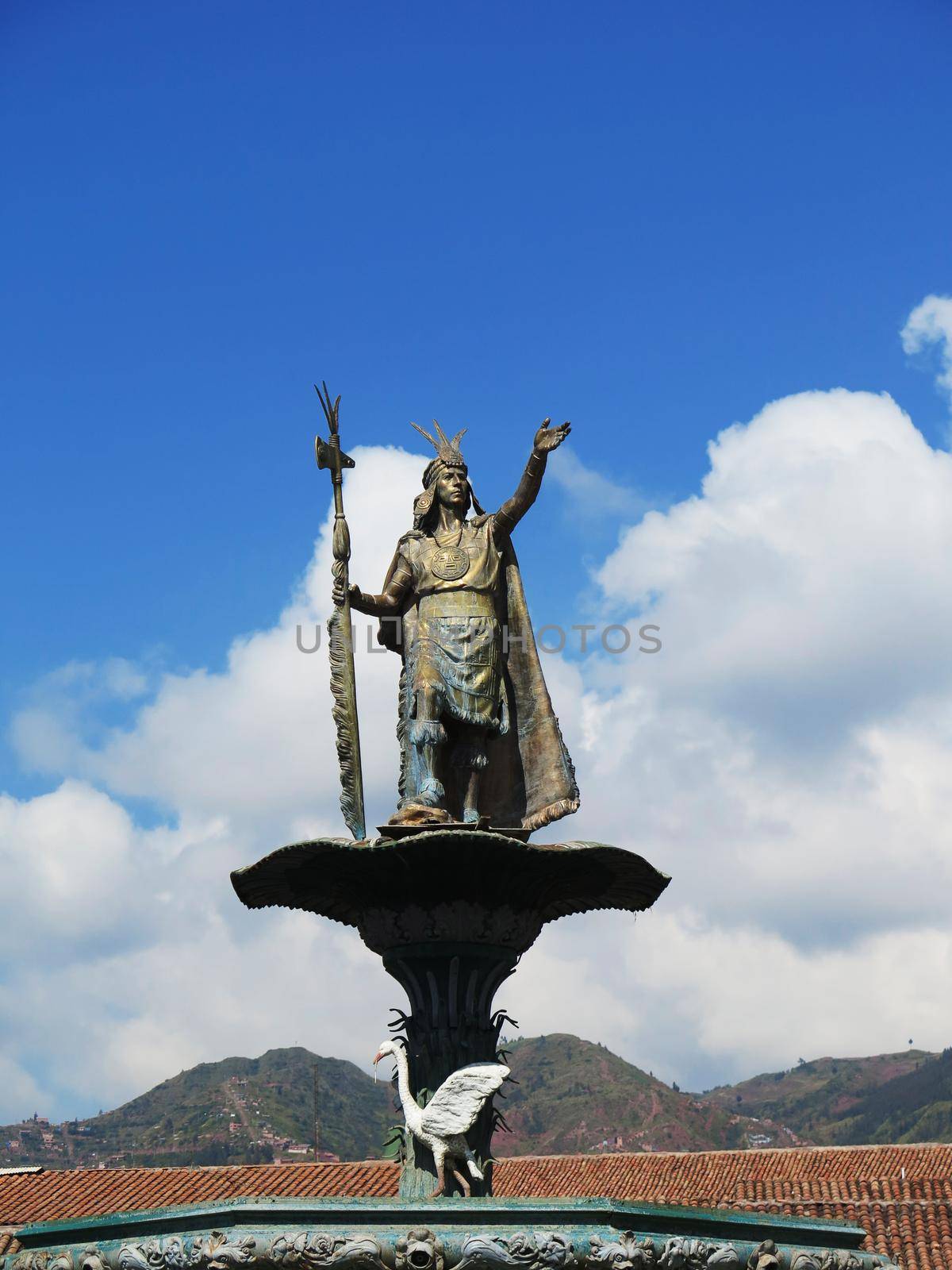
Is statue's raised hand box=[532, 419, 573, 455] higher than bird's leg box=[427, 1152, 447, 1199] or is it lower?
higher

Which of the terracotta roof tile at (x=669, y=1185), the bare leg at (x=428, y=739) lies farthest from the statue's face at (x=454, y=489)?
the terracotta roof tile at (x=669, y=1185)

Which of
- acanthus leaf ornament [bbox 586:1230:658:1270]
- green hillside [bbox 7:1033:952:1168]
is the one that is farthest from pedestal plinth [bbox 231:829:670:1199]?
green hillside [bbox 7:1033:952:1168]

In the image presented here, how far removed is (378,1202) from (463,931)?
2.60 metres

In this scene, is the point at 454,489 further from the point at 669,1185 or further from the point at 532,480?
the point at 669,1185

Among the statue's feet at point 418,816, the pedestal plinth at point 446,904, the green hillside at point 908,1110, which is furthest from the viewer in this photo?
the green hillside at point 908,1110

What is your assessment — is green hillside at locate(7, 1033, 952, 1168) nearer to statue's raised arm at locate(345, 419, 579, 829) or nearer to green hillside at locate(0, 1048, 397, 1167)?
green hillside at locate(0, 1048, 397, 1167)

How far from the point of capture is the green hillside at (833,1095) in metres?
122

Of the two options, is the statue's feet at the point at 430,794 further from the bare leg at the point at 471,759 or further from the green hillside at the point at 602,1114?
the green hillside at the point at 602,1114

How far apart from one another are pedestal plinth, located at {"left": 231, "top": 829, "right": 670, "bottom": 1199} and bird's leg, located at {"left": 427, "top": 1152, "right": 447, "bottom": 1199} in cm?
15

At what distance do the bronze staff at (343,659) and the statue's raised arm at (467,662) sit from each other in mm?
176

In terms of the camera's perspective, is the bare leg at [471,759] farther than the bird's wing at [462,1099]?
Yes

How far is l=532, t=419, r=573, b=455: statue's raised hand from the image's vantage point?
11633mm

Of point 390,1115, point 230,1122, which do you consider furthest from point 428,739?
point 230,1122

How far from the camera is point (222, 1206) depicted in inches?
323
